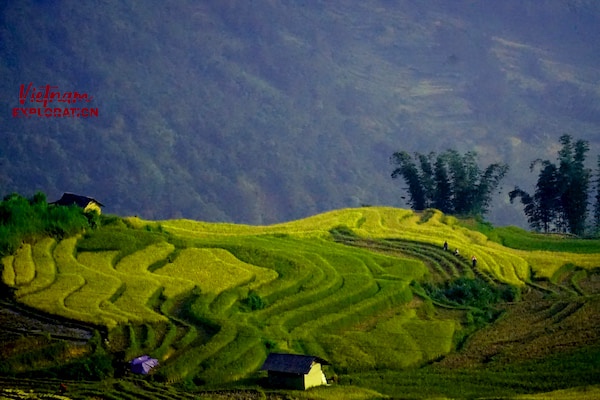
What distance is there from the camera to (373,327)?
34.4 m

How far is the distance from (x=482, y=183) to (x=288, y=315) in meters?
39.7

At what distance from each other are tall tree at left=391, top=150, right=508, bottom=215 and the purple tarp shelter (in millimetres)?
45523

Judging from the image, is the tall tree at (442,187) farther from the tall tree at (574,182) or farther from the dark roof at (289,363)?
the dark roof at (289,363)

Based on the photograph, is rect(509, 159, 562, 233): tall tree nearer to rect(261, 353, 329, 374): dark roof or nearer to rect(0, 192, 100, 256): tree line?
rect(0, 192, 100, 256): tree line

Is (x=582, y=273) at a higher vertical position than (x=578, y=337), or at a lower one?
higher

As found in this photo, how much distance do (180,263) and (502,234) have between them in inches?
1114

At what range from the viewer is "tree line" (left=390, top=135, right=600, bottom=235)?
230ft

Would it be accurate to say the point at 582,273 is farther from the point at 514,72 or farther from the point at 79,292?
the point at 514,72

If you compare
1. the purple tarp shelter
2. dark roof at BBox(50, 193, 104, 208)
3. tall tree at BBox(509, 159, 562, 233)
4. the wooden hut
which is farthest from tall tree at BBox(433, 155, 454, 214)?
the purple tarp shelter

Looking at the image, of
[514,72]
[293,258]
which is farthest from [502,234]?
[514,72]

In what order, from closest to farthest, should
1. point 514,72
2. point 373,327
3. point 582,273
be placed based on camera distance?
point 373,327, point 582,273, point 514,72

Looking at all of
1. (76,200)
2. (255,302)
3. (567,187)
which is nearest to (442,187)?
(567,187)

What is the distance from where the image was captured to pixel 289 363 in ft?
88.7

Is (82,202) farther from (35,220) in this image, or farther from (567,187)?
(567,187)
